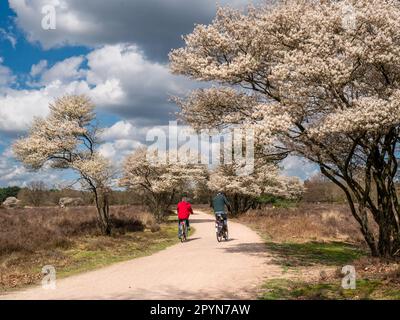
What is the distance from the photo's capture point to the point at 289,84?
1445cm

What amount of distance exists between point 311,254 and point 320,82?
7.92 m

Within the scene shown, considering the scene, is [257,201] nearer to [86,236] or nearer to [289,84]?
[86,236]

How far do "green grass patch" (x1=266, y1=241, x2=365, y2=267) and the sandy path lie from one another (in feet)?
2.97

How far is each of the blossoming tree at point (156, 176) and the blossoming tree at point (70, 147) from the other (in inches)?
639

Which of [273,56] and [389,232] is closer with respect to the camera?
[389,232]

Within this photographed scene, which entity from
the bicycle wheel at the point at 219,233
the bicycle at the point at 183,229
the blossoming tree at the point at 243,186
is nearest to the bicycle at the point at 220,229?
the bicycle wheel at the point at 219,233

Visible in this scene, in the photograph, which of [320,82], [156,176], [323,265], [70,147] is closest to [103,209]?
[70,147]

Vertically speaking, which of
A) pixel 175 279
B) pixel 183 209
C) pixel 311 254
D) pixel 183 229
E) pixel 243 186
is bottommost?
pixel 311 254

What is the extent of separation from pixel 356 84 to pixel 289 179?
2026 inches

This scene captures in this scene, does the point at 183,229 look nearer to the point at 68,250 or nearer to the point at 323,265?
the point at 68,250

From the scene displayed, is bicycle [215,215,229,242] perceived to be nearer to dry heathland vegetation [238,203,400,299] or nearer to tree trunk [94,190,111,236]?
dry heathland vegetation [238,203,400,299]

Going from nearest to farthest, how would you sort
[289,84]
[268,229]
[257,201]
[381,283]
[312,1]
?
[381,283] < [289,84] < [312,1] < [268,229] < [257,201]

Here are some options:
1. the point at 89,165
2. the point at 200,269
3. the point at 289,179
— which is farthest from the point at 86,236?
the point at 289,179

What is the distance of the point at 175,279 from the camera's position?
39.9 ft
